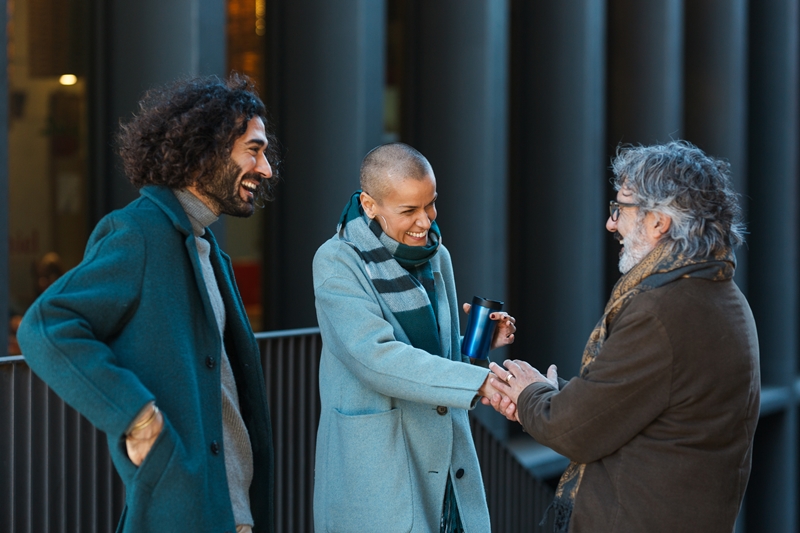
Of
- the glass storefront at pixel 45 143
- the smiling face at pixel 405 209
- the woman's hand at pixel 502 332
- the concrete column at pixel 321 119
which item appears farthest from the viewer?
the concrete column at pixel 321 119

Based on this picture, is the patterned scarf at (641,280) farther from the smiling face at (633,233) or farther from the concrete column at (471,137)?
the concrete column at (471,137)

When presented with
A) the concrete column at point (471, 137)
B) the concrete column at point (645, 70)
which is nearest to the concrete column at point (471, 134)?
the concrete column at point (471, 137)

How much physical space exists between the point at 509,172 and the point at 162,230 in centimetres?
568

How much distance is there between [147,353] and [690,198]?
1.53 m

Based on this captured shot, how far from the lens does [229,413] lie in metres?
2.56

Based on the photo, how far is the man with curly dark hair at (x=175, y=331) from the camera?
2096 mm

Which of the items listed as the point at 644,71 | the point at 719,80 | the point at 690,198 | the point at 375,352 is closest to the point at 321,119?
the point at 375,352

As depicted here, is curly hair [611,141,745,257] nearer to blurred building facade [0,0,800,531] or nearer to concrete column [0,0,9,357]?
blurred building facade [0,0,800,531]

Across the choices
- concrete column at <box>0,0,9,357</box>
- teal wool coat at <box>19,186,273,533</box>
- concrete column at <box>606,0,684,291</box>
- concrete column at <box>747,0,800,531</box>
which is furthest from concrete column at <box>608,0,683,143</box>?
teal wool coat at <box>19,186,273,533</box>

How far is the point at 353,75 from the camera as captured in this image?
5.45 m

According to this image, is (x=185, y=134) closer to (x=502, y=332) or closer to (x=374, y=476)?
(x=374, y=476)

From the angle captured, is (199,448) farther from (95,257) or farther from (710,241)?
(710,241)

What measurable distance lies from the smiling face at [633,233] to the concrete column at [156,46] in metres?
2.46

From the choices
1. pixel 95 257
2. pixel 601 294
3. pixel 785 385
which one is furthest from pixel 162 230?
pixel 785 385
